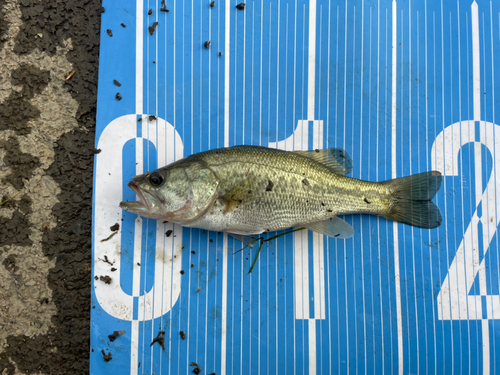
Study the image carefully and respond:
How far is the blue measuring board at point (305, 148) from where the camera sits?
2.31 metres

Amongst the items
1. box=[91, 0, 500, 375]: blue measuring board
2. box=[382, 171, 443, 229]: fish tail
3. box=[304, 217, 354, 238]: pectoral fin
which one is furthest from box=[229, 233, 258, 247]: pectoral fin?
box=[382, 171, 443, 229]: fish tail

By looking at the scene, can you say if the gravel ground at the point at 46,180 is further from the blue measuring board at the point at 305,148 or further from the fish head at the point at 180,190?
the fish head at the point at 180,190

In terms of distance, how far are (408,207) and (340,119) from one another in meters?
0.85

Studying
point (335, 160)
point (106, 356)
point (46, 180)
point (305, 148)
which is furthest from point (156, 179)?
point (106, 356)

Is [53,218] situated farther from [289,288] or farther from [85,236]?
[289,288]

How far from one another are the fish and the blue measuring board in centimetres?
21

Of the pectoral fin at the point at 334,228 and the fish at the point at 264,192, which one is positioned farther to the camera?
the pectoral fin at the point at 334,228

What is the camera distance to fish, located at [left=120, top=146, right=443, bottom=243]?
2.02 m

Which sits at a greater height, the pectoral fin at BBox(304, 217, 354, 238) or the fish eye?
the fish eye

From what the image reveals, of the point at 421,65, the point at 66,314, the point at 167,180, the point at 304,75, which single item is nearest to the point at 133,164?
the point at 167,180

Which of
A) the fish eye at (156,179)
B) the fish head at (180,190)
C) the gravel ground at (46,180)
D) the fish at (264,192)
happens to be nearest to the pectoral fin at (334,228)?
the fish at (264,192)

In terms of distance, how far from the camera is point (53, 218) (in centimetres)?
229

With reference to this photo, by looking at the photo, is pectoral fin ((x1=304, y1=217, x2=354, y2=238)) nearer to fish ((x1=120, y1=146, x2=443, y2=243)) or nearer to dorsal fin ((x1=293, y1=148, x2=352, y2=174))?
fish ((x1=120, y1=146, x2=443, y2=243))

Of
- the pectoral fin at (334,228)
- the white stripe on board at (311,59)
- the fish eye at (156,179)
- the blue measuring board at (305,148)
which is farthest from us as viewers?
the white stripe on board at (311,59)
